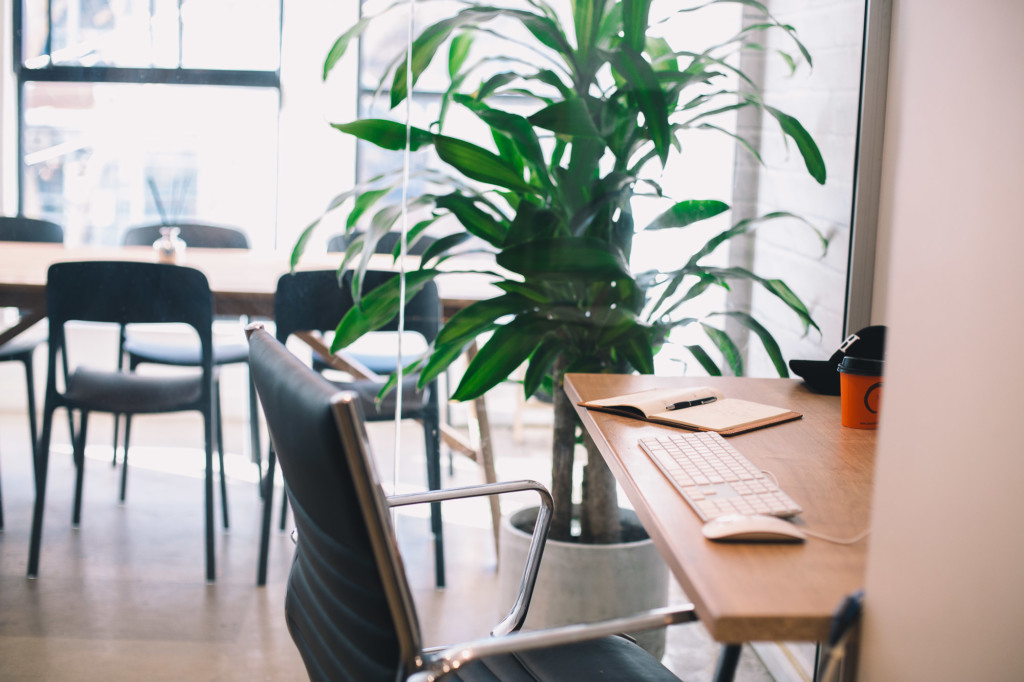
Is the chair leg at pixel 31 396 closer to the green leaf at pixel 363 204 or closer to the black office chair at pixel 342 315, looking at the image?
the black office chair at pixel 342 315

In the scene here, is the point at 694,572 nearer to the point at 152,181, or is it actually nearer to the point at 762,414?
the point at 762,414

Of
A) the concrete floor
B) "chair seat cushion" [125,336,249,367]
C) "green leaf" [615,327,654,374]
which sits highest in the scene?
"green leaf" [615,327,654,374]

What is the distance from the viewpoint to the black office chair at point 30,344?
221cm

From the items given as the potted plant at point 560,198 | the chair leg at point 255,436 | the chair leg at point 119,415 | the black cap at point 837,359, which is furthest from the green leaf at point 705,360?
the chair leg at point 119,415

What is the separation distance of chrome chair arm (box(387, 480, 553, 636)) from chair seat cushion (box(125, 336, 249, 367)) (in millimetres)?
1132

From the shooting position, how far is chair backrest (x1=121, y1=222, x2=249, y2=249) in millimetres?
2268

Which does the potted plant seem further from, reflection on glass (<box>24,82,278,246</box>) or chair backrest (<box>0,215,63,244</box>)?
chair backrest (<box>0,215,63,244</box>)

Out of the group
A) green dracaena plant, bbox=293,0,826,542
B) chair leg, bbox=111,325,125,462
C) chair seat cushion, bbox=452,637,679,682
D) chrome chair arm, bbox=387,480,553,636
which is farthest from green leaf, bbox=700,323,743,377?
chair leg, bbox=111,325,125,462

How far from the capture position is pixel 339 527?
976 millimetres

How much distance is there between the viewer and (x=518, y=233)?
203 cm

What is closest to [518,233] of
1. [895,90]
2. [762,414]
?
[762,414]

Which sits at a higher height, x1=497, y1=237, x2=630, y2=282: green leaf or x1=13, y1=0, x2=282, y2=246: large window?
x1=13, y1=0, x2=282, y2=246: large window

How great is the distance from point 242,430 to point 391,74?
1.03m

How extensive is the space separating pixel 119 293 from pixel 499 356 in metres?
0.99
